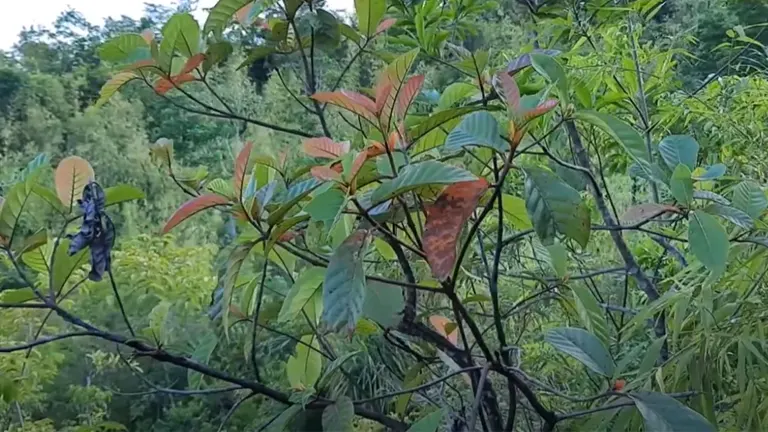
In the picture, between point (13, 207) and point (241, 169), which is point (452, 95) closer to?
point (241, 169)

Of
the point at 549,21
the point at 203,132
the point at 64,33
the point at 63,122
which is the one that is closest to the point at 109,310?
the point at 203,132

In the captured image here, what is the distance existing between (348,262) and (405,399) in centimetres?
28

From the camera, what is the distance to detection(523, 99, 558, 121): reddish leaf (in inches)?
12.4

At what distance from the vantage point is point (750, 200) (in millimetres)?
425

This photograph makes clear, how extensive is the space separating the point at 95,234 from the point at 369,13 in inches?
10.0

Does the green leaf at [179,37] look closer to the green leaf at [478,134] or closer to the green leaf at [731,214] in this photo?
the green leaf at [478,134]

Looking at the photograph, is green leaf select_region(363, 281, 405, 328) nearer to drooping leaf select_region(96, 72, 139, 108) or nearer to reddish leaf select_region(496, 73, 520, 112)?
reddish leaf select_region(496, 73, 520, 112)

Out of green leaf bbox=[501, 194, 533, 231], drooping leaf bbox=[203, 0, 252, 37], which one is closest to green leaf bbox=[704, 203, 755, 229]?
green leaf bbox=[501, 194, 533, 231]

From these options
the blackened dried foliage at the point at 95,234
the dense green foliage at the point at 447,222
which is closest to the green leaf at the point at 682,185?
the dense green foliage at the point at 447,222

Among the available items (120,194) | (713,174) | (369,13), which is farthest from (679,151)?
(120,194)

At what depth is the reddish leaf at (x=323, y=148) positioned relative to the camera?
39cm

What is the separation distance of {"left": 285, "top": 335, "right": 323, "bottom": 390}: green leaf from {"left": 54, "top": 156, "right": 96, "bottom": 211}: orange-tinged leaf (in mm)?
189

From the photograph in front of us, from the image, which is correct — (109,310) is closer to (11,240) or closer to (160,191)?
(160,191)

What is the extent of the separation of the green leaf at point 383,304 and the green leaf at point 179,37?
22 cm
